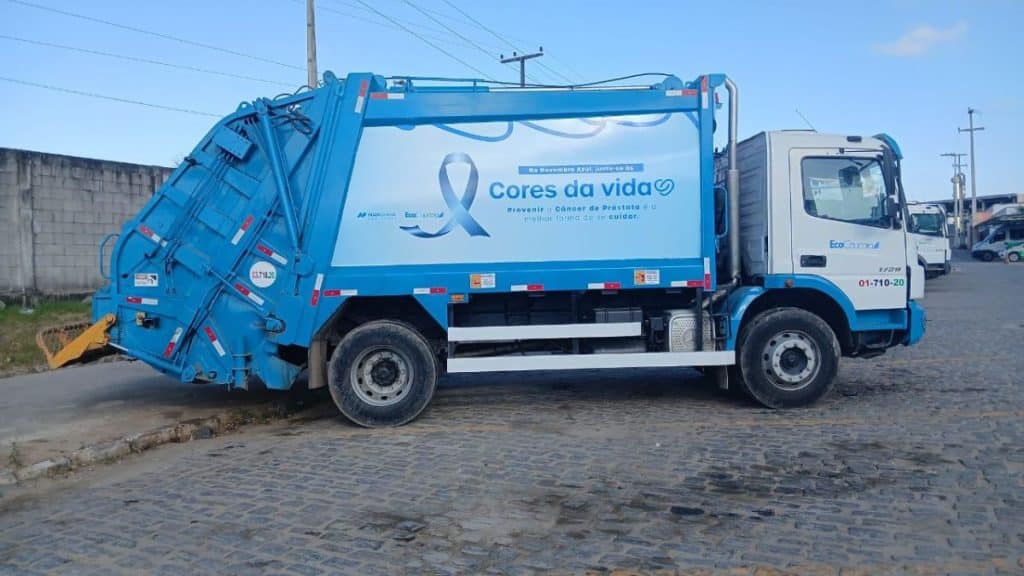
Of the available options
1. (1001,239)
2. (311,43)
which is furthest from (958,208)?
(311,43)

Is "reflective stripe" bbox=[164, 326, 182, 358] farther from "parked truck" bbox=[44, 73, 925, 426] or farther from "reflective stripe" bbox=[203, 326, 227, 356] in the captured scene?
"reflective stripe" bbox=[203, 326, 227, 356]

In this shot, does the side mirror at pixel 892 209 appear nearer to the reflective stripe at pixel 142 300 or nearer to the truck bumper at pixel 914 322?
the truck bumper at pixel 914 322

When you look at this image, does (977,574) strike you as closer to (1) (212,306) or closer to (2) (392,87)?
(2) (392,87)

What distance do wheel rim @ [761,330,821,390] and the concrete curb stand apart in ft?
17.5

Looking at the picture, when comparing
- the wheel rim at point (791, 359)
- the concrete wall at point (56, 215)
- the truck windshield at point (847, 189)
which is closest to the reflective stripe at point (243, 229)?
the wheel rim at point (791, 359)

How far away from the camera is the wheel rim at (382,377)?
7863 mm

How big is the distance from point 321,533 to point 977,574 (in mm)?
3718

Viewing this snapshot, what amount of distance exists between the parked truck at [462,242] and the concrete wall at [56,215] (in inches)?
326

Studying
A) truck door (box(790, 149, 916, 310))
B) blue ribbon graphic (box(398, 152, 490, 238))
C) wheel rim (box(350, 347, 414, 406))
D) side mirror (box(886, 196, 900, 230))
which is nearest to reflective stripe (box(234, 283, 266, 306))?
wheel rim (box(350, 347, 414, 406))

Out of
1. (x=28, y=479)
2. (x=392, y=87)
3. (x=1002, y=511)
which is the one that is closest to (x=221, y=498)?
(x=28, y=479)

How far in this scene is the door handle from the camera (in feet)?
26.8

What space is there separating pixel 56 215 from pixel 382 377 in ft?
36.7

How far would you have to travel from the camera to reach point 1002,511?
5.05m

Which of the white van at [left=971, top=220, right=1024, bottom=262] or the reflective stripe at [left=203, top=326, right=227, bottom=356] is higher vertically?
the white van at [left=971, top=220, right=1024, bottom=262]
